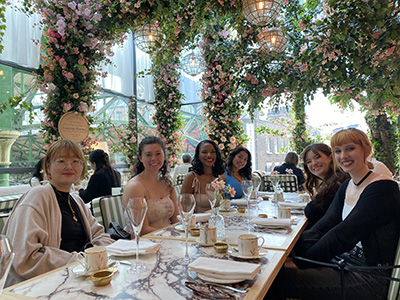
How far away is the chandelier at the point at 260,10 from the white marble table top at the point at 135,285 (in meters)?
2.07

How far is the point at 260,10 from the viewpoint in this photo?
2496 mm

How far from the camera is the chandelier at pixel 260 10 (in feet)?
8.10

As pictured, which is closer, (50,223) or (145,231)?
(50,223)

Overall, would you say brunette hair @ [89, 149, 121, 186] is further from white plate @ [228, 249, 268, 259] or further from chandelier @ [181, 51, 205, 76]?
chandelier @ [181, 51, 205, 76]

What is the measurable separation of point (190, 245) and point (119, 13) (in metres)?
2.97

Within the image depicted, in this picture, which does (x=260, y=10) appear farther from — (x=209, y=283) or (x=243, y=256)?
(x=209, y=283)

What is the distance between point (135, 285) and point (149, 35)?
9.76 feet

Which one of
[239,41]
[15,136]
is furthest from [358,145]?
[15,136]

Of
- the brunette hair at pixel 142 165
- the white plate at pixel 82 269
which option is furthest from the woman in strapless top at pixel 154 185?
the white plate at pixel 82 269

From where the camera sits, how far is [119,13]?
3430mm

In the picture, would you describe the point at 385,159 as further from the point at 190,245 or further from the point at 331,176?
the point at 190,245

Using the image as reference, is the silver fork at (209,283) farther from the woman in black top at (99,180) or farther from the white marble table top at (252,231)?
the woman in black top at (99,180)

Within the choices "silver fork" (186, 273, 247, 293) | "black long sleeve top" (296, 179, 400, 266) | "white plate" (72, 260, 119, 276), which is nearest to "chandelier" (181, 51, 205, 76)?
"black long sleeve top" (296, 179, 400, 266)

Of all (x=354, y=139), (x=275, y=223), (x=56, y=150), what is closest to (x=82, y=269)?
(x=56, y=150)
